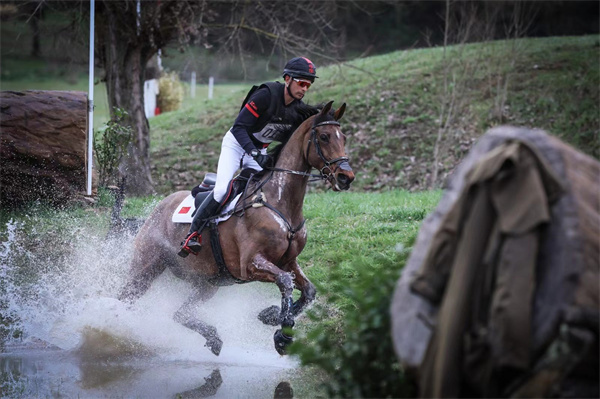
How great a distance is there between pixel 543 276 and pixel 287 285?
4.43 m

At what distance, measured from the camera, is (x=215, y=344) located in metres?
8.07

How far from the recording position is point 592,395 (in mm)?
3197

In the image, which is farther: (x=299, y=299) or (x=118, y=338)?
(x=118, y=338)

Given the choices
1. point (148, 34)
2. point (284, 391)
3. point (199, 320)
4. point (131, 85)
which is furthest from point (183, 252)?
point (131, 85)

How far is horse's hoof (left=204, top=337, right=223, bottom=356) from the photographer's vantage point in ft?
26.4

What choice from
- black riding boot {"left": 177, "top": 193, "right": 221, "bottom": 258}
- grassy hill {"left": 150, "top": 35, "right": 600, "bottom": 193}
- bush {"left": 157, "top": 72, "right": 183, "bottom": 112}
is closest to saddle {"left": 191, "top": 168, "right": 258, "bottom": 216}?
black riding boot {"left": 177, "top": 193, "right": 221, "bottom": 258}

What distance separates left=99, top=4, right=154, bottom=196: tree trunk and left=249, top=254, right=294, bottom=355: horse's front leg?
916 cm

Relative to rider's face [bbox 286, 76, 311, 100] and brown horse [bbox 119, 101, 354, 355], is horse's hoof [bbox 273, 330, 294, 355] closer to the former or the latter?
brown horse [bbox 119, 101, 354, 355]

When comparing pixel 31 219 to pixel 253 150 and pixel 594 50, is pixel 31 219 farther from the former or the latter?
pixel 594 50

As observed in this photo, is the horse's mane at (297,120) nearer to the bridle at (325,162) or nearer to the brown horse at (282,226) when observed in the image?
the brown horse at (282,226)

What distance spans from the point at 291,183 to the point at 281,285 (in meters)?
1.01

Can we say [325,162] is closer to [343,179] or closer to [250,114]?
[343,179]

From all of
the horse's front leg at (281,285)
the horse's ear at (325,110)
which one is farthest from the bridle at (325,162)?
the horse's front leg at (281,285)

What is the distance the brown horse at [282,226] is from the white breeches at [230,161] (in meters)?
0.30
